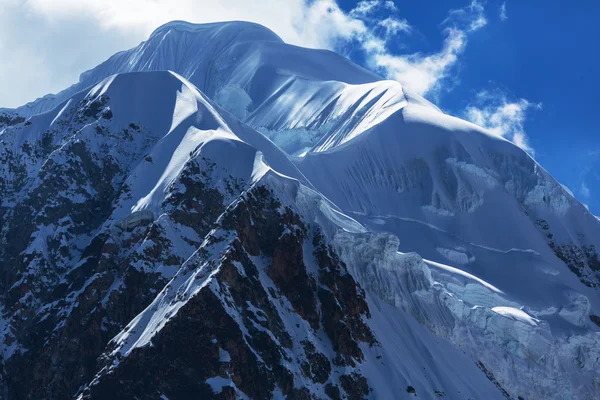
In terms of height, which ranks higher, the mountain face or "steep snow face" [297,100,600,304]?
"steep snow face" [297,100,600,304]

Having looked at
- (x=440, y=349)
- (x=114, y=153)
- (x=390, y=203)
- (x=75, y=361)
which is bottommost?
(x=75, y=361)

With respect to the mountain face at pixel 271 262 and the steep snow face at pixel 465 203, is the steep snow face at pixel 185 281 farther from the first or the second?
the steep snow face at pixel 465 203

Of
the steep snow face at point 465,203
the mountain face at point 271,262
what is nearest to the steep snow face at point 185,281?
the mountain face at point 271,262

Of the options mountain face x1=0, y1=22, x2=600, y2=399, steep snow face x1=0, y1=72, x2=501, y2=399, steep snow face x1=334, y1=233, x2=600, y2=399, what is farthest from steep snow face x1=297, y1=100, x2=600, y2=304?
steep snow face x1=0, y1=72, x2=501, y2=399

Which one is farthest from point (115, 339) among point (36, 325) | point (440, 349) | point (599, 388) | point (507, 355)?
point (599, 388)

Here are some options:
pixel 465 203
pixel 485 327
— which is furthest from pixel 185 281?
pixel 465 203

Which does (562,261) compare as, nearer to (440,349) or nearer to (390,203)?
(390,203)

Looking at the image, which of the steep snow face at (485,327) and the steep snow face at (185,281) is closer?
the steep snow face at (185,281)

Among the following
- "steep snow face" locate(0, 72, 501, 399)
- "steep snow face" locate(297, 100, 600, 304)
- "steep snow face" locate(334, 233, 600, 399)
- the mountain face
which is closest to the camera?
"steep snow face" locate(0, 72, 501, 399)

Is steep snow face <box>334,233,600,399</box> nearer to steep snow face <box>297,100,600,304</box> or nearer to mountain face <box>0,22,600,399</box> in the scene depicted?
mountain face <box>0,22,600,399</box>
